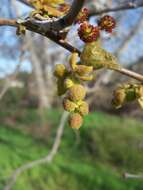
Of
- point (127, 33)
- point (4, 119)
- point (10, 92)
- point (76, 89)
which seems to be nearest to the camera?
point (76, 89)

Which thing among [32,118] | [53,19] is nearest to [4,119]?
[32,118]

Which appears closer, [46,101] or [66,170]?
[66,170]

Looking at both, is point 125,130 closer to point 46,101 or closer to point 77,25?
point 46,101

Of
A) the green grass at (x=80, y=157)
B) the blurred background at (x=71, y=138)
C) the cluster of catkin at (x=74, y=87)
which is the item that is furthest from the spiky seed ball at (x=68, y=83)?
the green grass at (x=80, y=157)

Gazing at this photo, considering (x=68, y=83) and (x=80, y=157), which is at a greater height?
(x=68, y=83)

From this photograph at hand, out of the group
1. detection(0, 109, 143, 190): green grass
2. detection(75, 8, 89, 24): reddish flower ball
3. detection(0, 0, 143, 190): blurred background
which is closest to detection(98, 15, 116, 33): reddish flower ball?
detection(75, 8, 89, 24): reddish flower ball

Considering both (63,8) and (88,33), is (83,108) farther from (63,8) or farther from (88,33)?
(63,8)

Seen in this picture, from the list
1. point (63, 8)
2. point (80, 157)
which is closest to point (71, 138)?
point (80, 157)
